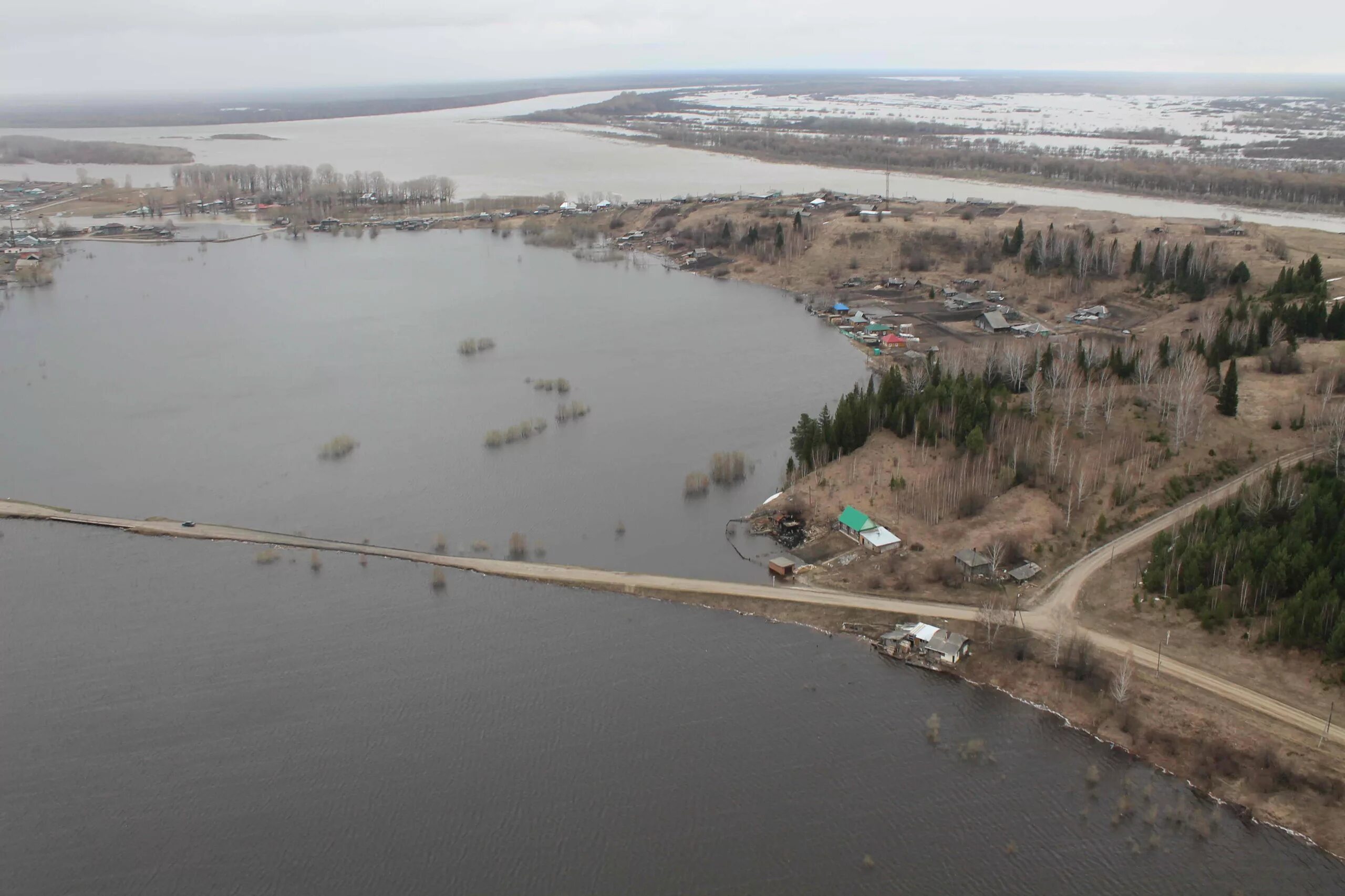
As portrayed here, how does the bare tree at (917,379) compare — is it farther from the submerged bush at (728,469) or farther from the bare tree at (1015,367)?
the submerged bush at (728,469)

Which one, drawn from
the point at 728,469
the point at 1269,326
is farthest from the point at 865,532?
the point at 1269,326

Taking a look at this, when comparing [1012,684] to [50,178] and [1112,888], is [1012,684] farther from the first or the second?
[50,178]

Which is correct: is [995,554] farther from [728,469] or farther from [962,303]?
[962,303]

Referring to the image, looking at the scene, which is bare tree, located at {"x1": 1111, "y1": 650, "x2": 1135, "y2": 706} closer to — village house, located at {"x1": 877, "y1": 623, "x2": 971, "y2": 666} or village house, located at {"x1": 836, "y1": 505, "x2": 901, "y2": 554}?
village house, located at {"x1": 877, "y1": 623, "x2": 971, "y2": 666}

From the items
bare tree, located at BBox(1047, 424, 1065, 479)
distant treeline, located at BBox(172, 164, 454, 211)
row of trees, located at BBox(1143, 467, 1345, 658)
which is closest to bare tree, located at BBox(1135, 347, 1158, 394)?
bare tree, located at BBox(1047, 424, 1065, 479)

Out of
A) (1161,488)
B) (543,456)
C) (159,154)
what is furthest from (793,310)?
(159,154)

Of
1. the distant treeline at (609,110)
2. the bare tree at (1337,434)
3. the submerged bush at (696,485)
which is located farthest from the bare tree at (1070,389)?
the distant treeline at (609,110)
